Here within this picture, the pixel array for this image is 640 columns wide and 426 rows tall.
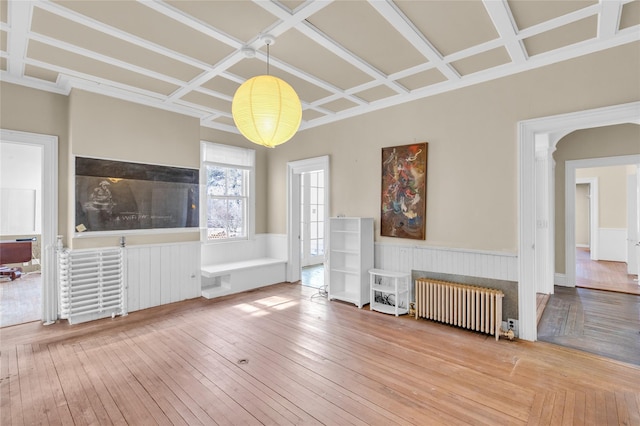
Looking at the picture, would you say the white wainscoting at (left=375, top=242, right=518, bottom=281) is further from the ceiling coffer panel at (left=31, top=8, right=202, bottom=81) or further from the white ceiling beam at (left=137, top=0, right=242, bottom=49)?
the ceiling coffer panel at (left=31, top=8, right=202, bottom=81)

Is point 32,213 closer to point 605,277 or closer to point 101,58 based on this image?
point 101,58

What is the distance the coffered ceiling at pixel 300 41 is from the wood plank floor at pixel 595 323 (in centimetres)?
300

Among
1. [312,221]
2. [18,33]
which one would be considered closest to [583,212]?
[312,221]

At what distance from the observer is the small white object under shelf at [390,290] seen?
423cm

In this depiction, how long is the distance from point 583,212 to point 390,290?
35.3 feet

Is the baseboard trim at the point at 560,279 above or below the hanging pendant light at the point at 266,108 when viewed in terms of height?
below

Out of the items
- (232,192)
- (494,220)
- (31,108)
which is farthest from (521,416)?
(31,108)

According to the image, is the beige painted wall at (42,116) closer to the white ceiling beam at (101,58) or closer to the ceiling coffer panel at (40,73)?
the ceiling coffer panel at (40,73)

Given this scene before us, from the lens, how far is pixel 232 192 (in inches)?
235

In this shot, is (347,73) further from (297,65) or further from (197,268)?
(197,268)

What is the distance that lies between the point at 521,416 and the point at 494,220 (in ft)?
6.94

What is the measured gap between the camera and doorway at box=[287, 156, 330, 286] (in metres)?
5.64

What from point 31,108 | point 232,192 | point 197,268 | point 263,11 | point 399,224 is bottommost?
point 197,268

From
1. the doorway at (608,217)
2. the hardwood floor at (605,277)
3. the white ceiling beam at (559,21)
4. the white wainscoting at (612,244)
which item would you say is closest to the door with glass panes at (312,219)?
the white ceiling beam at (559,21)
